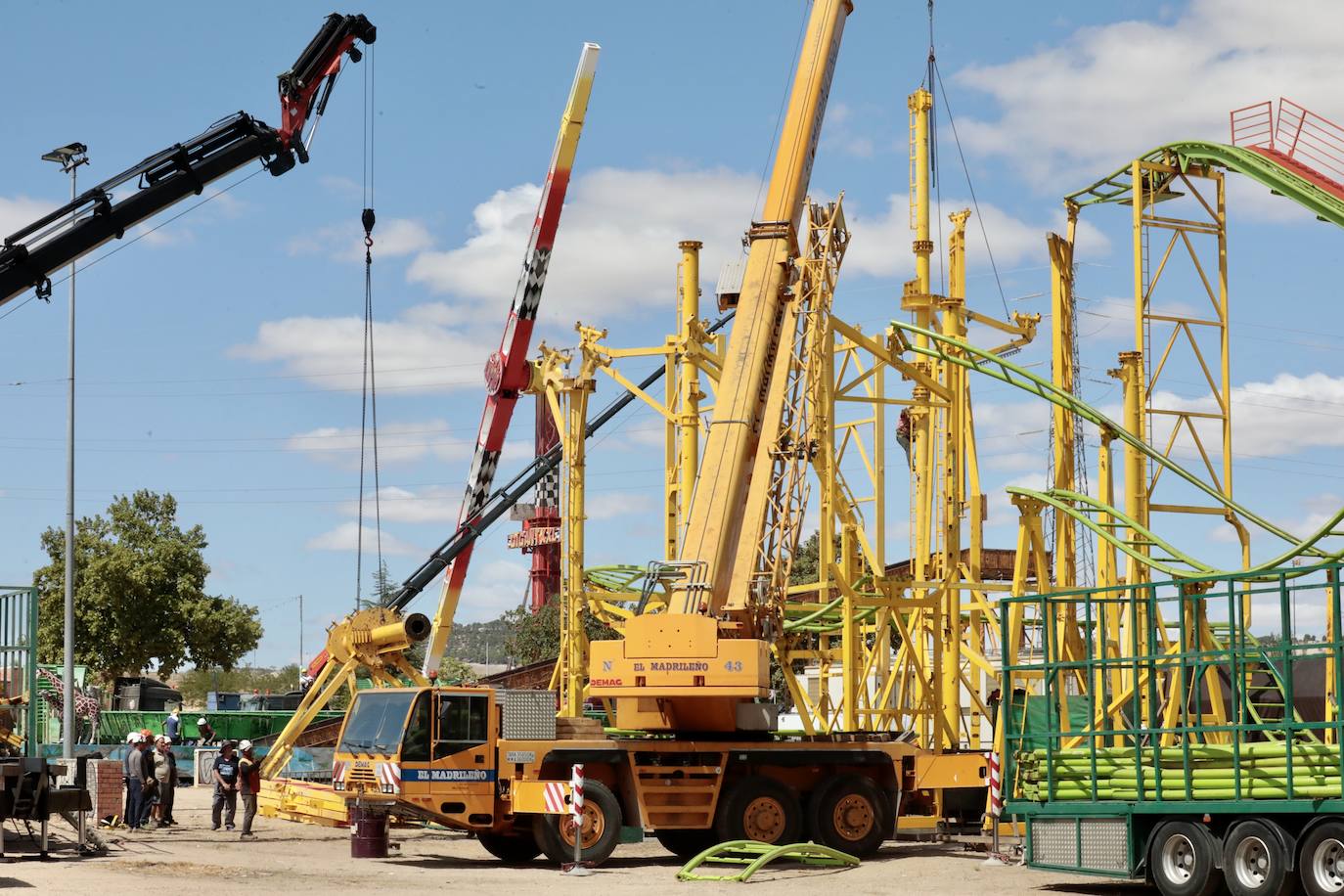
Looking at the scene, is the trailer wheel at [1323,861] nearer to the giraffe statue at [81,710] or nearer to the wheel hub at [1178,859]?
the wheel hub at [1178,859]

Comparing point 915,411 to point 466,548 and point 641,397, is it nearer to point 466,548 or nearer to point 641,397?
point 641,397

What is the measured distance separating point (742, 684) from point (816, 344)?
18.5 ft

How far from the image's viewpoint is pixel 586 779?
2338 cm

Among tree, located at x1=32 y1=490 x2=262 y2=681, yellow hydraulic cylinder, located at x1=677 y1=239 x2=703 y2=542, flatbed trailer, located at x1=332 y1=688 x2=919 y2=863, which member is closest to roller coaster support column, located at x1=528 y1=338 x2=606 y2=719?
yellow hydraulic cylinder, located at x1=677 y1=239 x2=703 y2=542

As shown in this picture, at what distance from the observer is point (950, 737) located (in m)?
30.6

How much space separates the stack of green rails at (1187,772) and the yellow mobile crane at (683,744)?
4.94 m

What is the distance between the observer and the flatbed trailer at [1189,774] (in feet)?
54.7

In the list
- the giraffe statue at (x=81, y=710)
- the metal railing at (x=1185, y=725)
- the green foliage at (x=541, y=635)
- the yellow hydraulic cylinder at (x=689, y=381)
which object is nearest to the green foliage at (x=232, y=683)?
the green foliage at (x=541, y=635)

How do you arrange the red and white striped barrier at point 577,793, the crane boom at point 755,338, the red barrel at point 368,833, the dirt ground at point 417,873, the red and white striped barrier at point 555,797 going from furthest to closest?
the crane boom at point 755,338, the red barrel at point 368,833, the red and white striped barrier at point 555,797, the red and white striped barrier at point 577,793, the dirt ground at point 417,873

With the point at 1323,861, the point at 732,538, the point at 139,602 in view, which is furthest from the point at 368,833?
the point at 139,602

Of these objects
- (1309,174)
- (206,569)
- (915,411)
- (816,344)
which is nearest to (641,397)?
(915,411)

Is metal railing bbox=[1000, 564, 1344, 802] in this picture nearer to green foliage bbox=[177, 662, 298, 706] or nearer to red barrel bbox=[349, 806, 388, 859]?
red barrel bbox=[349, 806, 388, 859]

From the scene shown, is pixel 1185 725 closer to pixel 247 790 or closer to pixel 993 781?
pixel 993 781

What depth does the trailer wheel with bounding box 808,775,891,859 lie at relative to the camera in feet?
79.6
